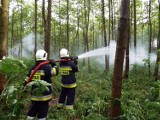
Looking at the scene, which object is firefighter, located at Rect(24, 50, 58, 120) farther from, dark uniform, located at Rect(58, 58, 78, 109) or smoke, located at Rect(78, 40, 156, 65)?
smoke, located at Rect(78, 40, 156, 65)

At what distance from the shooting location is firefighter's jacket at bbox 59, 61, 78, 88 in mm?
6402

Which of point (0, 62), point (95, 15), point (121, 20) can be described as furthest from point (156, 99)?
point (95, 15)

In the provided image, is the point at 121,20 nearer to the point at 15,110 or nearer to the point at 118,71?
the point at 118,71

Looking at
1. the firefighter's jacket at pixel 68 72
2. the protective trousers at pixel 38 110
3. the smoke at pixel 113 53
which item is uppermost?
the smoke at pixel 113 53

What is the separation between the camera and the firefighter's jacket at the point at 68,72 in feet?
21.0

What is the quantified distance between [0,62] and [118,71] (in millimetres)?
2054

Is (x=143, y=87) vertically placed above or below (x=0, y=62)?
below

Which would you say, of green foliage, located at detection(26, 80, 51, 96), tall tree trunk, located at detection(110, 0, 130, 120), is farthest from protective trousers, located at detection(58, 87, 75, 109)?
green foliage, located at detection(26, 80, 51, 96)

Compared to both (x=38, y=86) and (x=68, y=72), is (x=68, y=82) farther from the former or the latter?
(x=38, y=86)

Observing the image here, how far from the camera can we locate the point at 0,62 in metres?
3.06

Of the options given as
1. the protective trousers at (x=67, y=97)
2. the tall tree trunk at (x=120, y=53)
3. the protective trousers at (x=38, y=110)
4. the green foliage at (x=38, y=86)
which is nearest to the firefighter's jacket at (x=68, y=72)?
the protective trousers at (x=67, y=97)

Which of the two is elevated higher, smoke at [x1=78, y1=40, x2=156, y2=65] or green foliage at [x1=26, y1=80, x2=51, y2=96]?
smoke at [x1=78, y1=40, x2=156, y2=65]

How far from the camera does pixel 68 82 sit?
652cm

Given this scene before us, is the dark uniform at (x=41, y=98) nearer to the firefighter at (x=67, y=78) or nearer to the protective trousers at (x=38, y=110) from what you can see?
the protective trousers at (x=38, y=110)
